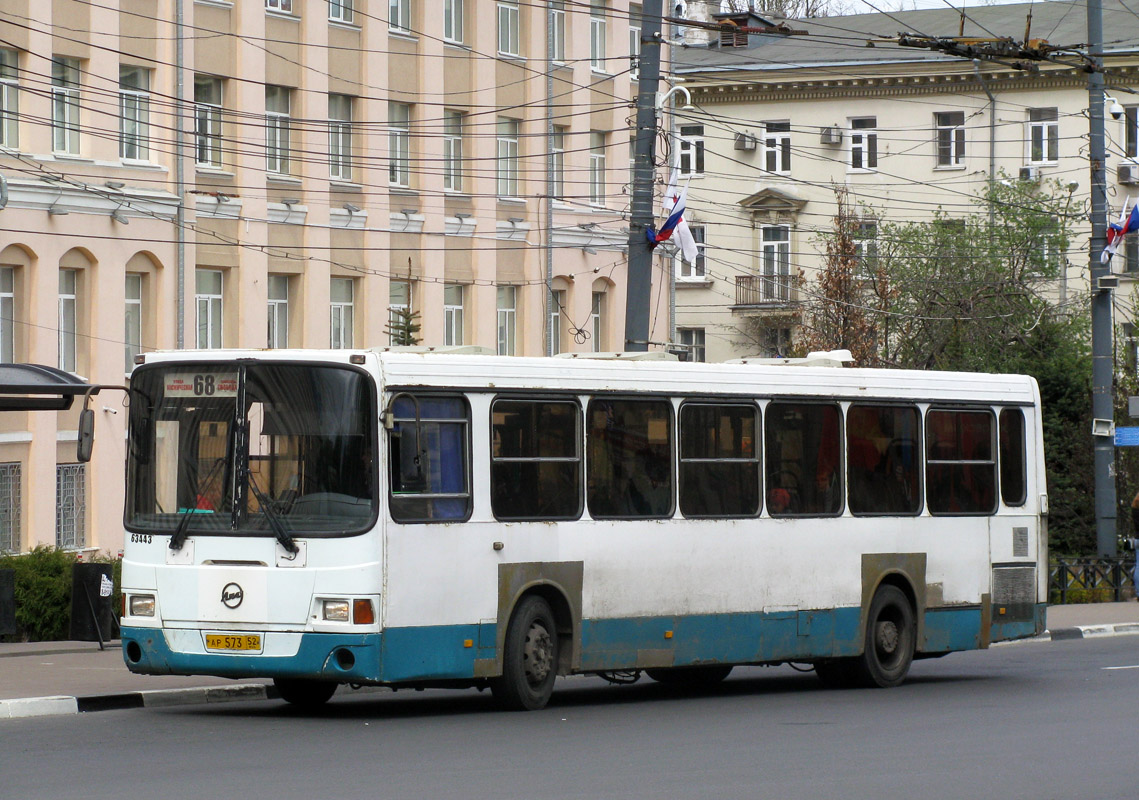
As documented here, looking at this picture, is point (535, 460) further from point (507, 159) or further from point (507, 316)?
point (507, 316)

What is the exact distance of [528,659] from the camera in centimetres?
1623

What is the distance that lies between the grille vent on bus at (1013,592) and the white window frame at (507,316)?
2401 centimetres

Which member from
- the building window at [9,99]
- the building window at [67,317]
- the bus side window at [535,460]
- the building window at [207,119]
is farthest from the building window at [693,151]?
the bus side window at [535,460]

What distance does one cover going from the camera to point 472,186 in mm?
43094

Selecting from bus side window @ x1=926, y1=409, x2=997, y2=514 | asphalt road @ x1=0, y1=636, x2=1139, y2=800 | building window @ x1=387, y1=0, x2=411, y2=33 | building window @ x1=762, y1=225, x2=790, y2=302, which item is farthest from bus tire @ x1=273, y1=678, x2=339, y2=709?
building window @ x1=762, y1=225, x2=790, y2=302

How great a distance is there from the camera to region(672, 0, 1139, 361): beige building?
6319cm

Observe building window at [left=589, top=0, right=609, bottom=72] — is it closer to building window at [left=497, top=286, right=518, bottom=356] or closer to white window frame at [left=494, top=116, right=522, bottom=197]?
white window frame at [left=494, top=116, right=522, bottom=197]

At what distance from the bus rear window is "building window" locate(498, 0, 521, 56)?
93.4 ft

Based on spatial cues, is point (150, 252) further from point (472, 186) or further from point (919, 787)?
point (919, 787)

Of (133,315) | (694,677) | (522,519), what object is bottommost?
(694,677)

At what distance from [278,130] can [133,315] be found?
4.56 meters

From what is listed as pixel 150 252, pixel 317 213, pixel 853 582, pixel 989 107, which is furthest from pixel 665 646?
pixel 989 107

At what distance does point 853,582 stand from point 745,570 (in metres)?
1.48

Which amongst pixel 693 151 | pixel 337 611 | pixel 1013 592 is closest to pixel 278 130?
pixel 1013 592
